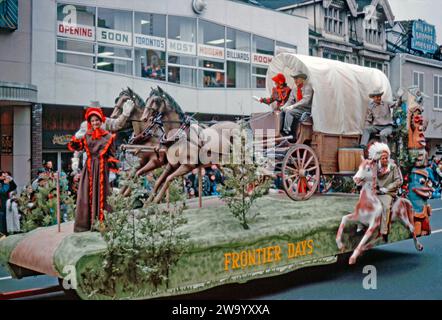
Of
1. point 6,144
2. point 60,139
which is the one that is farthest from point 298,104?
point 6,144

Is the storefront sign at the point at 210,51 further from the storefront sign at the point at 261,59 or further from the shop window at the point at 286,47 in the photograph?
the shop window at the point at 286,47

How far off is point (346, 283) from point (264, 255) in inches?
39.0

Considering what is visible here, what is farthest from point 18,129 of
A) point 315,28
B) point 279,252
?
point 315,28

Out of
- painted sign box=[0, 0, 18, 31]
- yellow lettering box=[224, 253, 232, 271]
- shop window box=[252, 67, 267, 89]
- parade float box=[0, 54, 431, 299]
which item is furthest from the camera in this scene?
painted sign box=[0, 0, 18, 31]

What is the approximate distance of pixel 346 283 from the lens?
540 cm

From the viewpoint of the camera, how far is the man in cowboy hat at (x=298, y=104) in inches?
247

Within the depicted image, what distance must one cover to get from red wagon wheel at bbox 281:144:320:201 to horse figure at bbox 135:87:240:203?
68 cm

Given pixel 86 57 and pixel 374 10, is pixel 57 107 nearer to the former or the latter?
pixel 86 57

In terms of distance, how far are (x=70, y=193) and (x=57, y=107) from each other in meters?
1.08

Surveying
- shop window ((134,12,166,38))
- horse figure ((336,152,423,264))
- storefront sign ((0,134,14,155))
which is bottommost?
horse figure ((336,152,423,264))

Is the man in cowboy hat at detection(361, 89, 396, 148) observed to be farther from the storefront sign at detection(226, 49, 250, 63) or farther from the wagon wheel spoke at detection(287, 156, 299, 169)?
the storefront sign at detection(226, 49, 250, 63)

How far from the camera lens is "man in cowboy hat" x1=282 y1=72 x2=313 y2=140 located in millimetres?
6281

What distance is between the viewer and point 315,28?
8.65 metres

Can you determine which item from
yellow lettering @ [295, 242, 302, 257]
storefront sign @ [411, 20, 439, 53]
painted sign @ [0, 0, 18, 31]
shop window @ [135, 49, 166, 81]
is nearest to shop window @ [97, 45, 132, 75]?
shop window @ [135, 49, 166, 81]
